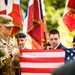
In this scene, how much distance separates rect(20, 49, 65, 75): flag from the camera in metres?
5.60

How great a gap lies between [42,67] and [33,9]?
3.04 m

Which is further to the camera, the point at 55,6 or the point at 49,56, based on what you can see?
the point at 55,6

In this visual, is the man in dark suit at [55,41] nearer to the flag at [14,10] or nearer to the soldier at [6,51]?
the flag at [14,10]

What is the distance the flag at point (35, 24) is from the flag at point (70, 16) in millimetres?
774

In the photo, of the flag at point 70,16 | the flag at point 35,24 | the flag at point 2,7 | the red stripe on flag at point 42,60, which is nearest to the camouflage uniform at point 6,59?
the red stripe on flag at point 42,60

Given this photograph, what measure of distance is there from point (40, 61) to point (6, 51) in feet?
3.29

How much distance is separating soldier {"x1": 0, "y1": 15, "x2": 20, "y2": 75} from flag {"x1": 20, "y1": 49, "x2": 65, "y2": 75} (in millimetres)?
684

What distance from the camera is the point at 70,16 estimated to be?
28.5ft

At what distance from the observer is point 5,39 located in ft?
15.8

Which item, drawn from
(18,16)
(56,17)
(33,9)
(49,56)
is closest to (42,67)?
(49,56)

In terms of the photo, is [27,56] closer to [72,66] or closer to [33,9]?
[33,9]

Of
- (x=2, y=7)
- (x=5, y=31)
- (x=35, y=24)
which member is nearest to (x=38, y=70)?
(x=5, y=31)

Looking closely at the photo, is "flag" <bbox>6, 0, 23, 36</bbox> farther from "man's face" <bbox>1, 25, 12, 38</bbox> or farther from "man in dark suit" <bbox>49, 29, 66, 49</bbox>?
"man's face" <bbox>1, 25, 12, 38</bbox>

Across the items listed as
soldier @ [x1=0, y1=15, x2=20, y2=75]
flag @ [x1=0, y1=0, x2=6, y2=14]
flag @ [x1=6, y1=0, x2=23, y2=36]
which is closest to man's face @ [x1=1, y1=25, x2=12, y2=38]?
soldier @ [x1=0, y1=15, x2=20, y2=75]
